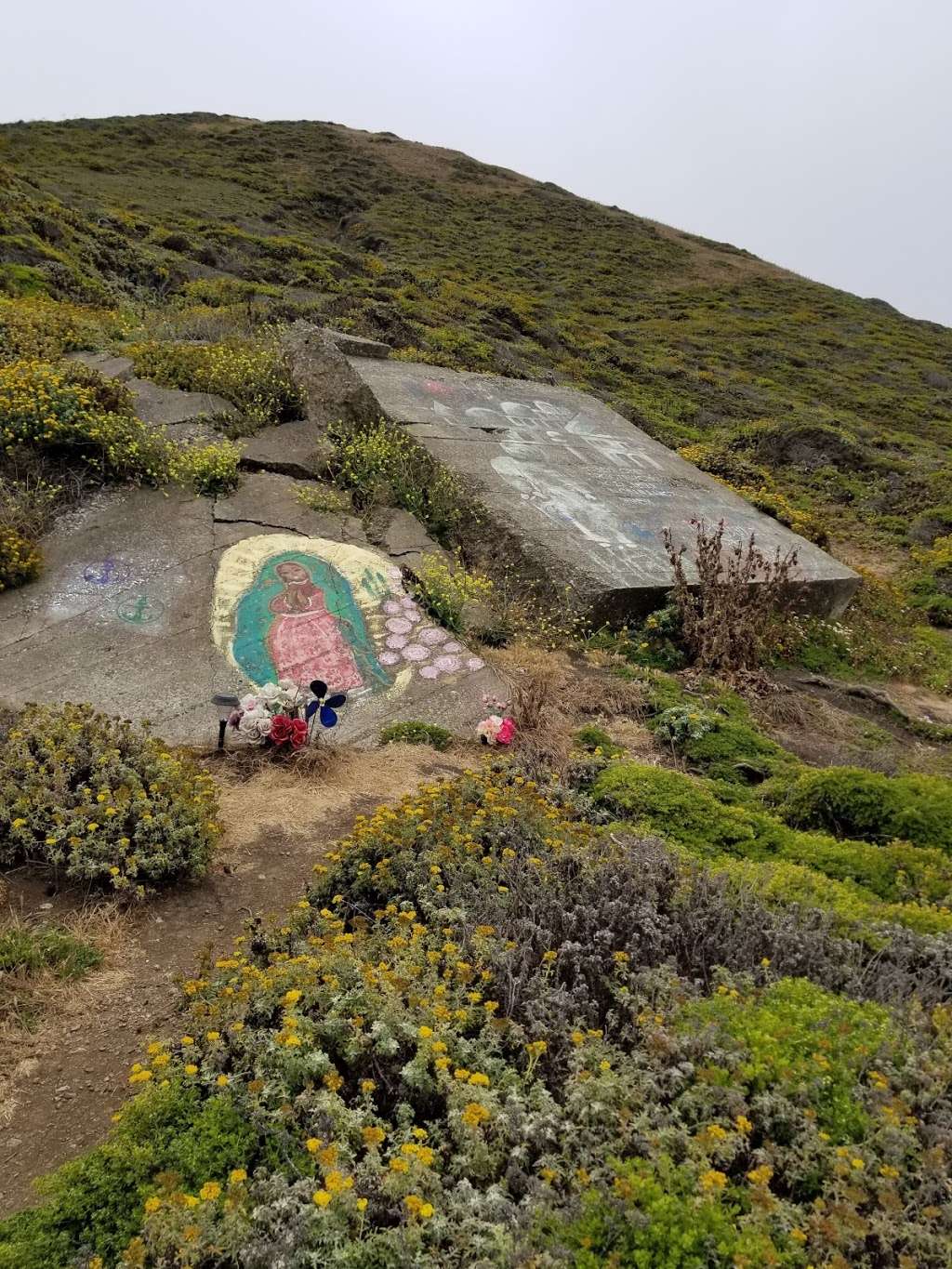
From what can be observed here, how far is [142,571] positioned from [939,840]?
5546 mm

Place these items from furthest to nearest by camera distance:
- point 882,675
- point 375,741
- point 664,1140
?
point 882,675
point 375,741
point 664,1140

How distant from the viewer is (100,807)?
11.6 feet

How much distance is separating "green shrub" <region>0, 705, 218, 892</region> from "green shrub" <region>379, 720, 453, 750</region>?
135 cm

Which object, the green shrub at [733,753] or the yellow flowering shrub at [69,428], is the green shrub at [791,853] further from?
the yellow flowering shrub at [69,428]

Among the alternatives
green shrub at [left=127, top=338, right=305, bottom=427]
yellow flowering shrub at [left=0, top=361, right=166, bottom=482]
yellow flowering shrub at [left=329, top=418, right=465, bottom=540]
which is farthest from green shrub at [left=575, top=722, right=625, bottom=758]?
green shrub at [left=127, top=338, right=305, bottom=427]

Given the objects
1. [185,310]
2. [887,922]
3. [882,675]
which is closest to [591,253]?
[185,310]

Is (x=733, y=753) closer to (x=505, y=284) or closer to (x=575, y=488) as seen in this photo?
(x=575, y=488)

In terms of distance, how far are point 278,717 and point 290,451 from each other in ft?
14.1

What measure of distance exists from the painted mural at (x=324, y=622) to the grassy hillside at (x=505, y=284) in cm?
717

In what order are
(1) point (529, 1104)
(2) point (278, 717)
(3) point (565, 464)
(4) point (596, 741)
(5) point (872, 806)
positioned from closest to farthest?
(1) point (529, 1104) < (5) point (872, 806) < (2) point (278, 717) < (4) point (596, 741) < (3) point (565, 464)

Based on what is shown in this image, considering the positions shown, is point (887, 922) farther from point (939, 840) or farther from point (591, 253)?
point (591, 253)

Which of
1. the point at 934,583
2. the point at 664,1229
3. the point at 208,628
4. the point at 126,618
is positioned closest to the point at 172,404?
the point at 126,618

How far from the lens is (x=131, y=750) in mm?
3980

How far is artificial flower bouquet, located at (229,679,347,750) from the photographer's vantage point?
15.2 ft
